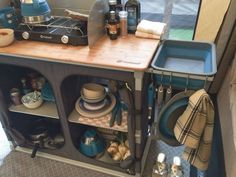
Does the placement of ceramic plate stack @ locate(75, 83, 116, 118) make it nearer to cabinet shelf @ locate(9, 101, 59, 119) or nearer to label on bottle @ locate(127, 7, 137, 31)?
cabinet shelf @ locate(9, 101, 59, 119)

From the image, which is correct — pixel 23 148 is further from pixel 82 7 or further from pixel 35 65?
pixel 82 7

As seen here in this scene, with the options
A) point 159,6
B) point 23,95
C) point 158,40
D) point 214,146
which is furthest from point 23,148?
point 159,6

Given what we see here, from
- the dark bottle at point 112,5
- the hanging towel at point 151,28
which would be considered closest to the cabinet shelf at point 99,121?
the hanging towel at point 151,28

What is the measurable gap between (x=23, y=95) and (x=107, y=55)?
0.76 m

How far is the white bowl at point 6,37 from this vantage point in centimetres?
120

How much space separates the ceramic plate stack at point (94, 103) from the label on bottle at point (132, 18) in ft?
1.36

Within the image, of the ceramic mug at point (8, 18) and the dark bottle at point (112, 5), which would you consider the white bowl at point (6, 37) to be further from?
the dark bottle at point (112, 5)

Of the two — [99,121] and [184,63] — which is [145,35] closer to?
[184,63]

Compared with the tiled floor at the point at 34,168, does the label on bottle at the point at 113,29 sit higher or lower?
higher

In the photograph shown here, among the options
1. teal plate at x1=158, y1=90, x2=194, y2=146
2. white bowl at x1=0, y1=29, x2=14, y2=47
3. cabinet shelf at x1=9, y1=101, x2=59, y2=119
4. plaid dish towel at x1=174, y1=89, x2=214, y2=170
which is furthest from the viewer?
cabinet shelf at x1=9, y1=101, x2=59, y2=119

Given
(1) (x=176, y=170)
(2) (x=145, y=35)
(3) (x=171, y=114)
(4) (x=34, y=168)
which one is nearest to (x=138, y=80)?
(3) (x=171, y=114)

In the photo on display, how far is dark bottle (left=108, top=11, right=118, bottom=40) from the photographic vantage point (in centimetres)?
126

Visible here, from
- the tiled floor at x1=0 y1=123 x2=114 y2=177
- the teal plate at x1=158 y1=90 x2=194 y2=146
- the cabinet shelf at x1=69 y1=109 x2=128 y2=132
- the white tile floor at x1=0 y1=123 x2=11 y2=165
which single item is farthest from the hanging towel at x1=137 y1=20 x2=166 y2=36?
the white tile floor at x1=0 y1=123 x2=11 y2=165

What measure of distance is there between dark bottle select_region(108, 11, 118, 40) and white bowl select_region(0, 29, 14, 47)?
21.3 inches
